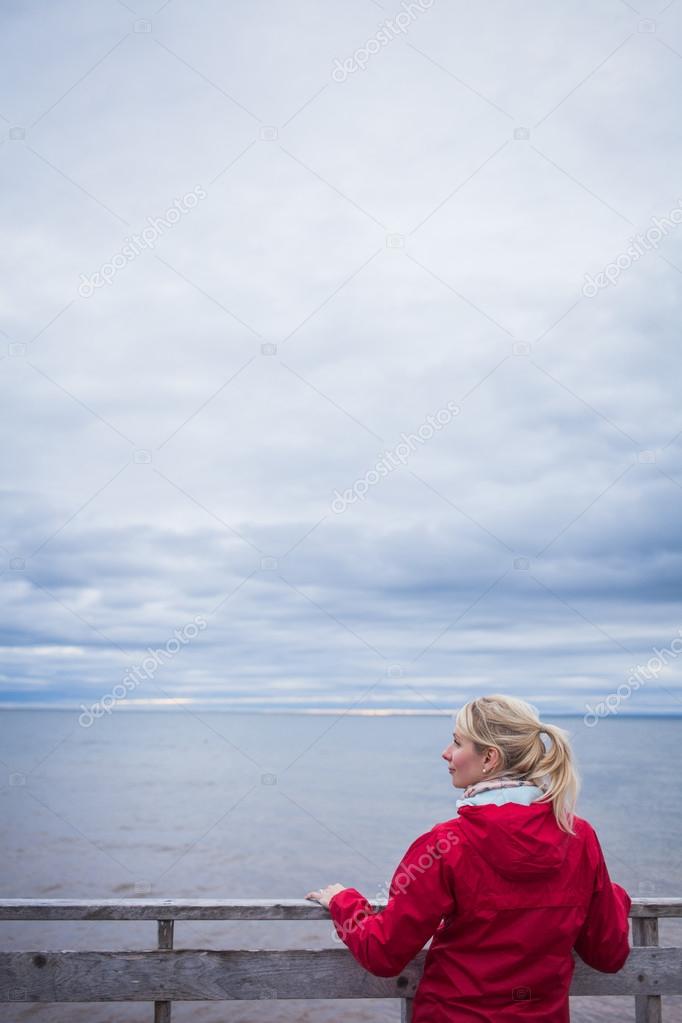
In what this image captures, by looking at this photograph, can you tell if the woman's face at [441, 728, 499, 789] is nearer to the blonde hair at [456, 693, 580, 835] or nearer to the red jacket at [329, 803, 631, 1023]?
the blonde hair at [456, 693, 580, 835]

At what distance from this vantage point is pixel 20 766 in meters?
51.2

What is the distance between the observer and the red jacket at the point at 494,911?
6.82 feet

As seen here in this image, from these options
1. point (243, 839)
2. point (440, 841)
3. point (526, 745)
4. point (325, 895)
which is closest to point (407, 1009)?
point (325, 895)

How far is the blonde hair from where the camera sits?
213 centimetres

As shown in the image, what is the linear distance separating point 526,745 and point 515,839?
0.81 ft

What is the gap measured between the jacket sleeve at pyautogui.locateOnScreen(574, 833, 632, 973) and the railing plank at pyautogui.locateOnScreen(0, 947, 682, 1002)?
0.25m

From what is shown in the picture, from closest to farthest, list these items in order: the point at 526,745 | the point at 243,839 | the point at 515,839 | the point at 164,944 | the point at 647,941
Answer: the point at 515,839
the point at 526,745
the point at 164,944
the point at 647,941
the point at 243,839

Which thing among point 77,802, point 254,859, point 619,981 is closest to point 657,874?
point 254,859

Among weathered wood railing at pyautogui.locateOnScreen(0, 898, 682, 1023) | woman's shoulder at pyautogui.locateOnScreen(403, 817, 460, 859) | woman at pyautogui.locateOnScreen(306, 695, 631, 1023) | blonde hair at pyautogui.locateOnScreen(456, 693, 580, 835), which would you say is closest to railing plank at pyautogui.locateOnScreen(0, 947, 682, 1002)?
weathered wood railing at pyautogui.locateOnScreen(0, 898, 682, 1023)

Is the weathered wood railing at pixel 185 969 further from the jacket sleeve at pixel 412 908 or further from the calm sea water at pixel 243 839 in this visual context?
the calm sea water at pixel 243 839

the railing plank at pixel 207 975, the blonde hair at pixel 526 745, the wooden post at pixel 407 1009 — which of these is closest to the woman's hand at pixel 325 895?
the railing plank at pixel 207 975

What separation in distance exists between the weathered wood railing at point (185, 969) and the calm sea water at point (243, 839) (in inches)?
54.1

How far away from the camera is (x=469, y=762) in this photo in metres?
2.24

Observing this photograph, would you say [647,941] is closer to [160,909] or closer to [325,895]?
[325,895]
